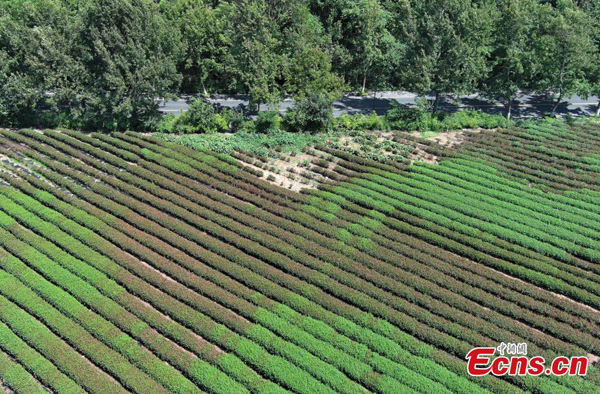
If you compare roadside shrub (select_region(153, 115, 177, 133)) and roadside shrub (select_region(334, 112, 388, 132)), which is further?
roadside shrub (select_region(334, 112, 388, 132))

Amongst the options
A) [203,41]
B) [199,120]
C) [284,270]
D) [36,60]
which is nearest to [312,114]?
[199,120]

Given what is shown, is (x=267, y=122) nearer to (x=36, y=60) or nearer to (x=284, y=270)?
(x=284, y=270)

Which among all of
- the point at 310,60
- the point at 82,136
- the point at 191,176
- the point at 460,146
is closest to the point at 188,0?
the point at 310,60

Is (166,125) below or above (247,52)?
below

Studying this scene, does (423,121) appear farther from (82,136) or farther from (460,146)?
(82,136)

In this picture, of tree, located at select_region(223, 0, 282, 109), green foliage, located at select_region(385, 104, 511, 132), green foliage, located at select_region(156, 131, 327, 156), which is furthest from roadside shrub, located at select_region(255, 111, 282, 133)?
green foliage, located at select_region(385, 104, 511, 132)

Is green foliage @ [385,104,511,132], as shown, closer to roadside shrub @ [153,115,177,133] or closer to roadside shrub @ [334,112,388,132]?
roadside shrub @ [334,112,388,132]
